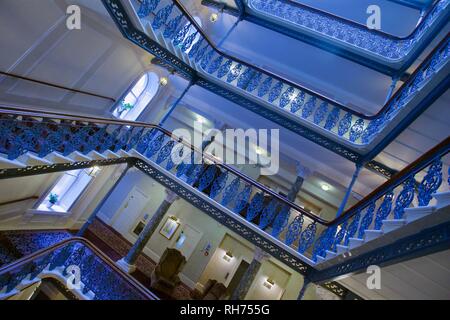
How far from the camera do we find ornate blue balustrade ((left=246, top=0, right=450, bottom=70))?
21.7 ft

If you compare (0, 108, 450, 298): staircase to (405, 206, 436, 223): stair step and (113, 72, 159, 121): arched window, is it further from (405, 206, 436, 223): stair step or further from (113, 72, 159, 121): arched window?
(113, 72, 159, 121): arched window

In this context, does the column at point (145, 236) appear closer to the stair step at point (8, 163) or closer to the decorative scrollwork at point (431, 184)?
the stair step at point (8, 163)

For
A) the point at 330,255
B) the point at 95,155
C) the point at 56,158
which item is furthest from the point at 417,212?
the point at 95,155

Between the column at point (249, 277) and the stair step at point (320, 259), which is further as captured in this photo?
the column at point (249, 277)

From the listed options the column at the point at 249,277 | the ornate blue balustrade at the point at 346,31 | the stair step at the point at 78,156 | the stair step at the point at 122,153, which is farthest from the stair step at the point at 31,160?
the ornate blue balustrade at the point at 346,31

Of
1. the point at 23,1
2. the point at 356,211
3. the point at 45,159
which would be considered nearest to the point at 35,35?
the point at 23,1

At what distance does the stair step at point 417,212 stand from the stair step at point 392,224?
Result: 0.09 metres

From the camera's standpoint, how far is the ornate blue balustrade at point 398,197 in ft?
8.99

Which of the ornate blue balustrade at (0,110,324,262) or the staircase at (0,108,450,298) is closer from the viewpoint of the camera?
the staircase at (0,108,450,298)

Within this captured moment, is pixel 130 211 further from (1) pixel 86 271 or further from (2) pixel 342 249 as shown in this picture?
(2) pixel 342 249

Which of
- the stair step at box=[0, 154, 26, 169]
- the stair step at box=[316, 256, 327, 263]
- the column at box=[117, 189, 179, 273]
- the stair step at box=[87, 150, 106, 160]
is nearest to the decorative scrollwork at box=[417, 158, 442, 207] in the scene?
the stair step at box=[316, 256, 327, 263]

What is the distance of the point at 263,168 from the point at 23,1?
28.8 ft

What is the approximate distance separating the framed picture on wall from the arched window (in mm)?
4595

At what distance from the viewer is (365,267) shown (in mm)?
3711
